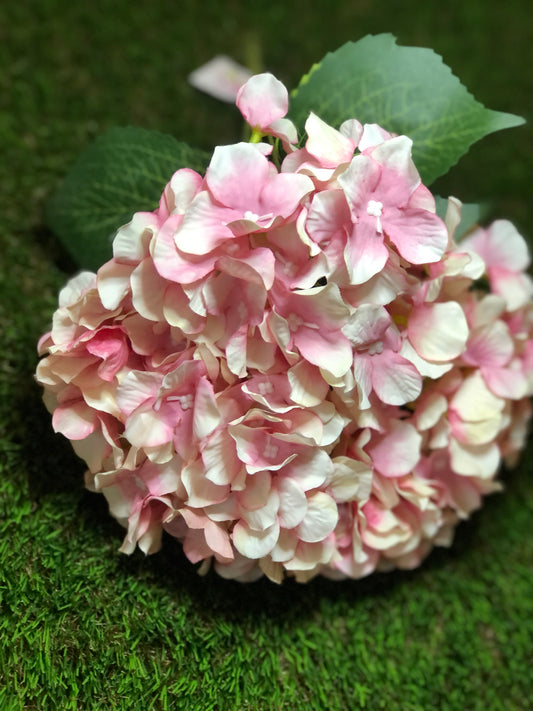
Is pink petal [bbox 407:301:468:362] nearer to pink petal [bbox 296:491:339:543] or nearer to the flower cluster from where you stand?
the flower cluster

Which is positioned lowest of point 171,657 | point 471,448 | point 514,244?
point 171,657

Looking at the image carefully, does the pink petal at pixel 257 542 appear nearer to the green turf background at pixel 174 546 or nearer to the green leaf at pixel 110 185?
the green turf background at pixel 174 546

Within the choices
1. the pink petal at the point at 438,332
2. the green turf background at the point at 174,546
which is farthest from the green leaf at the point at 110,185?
the pink petal at the point at 438,332

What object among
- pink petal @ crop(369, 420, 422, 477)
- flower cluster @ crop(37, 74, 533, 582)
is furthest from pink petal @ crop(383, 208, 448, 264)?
pink petal @ crop(369, 420, 422, 477)

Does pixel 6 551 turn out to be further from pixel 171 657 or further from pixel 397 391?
pixel 397 391

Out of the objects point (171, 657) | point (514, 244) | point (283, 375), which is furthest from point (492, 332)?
point (171, 657)

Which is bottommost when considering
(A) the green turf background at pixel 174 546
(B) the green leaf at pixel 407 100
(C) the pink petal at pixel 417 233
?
(A) the green turf background at pixel 174 546
